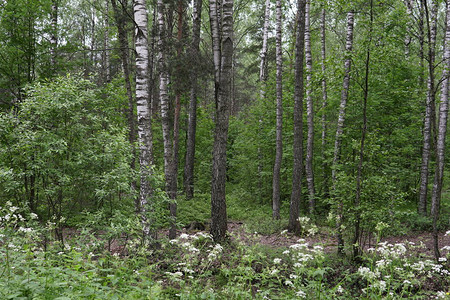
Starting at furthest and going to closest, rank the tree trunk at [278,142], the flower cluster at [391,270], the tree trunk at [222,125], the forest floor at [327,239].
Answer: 1. the tree trunk at [278,142]
2. the forest floor at [327,239]
3. the tree trunk at [222,125]
4. the flower cluster at [391,270]

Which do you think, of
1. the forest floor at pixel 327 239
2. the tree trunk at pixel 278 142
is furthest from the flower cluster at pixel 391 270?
the tree trunk at pixel 278 142

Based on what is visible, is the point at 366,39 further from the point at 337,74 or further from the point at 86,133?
the point at 86,133

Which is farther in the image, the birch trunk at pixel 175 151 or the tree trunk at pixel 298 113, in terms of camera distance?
the tree trunk at pixel 298 113

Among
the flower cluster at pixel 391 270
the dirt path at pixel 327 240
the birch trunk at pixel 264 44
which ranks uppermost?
the birch trunk at pixel 264 44

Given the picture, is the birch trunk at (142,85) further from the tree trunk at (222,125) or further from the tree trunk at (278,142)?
the tree trunk at (278,142)

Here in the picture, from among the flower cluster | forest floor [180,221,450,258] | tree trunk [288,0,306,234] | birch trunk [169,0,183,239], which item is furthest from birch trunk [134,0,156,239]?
tree trunk [288,0,306,234]

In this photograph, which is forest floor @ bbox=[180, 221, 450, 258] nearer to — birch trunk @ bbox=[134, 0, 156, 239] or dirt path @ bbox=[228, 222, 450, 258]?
dirt path @ bbox=[228, 222, 450, 258]

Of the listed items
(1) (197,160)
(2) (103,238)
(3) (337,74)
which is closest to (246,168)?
(1) (197,160)

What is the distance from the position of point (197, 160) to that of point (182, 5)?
31.0 ft

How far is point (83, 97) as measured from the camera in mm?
5590

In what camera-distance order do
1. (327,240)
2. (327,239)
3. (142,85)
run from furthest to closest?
(327,239), (327,240), (142,85)

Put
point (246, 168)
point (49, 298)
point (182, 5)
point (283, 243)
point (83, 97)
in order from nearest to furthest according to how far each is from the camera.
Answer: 1. point (49, 298)
2. point (83, 97)
3. point (283, 243)
4. point (182, 5)
5. point (246, 168)

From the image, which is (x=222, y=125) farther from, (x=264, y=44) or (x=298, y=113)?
(x=264, y=44)

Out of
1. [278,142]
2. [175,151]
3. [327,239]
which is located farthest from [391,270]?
[175,151]
